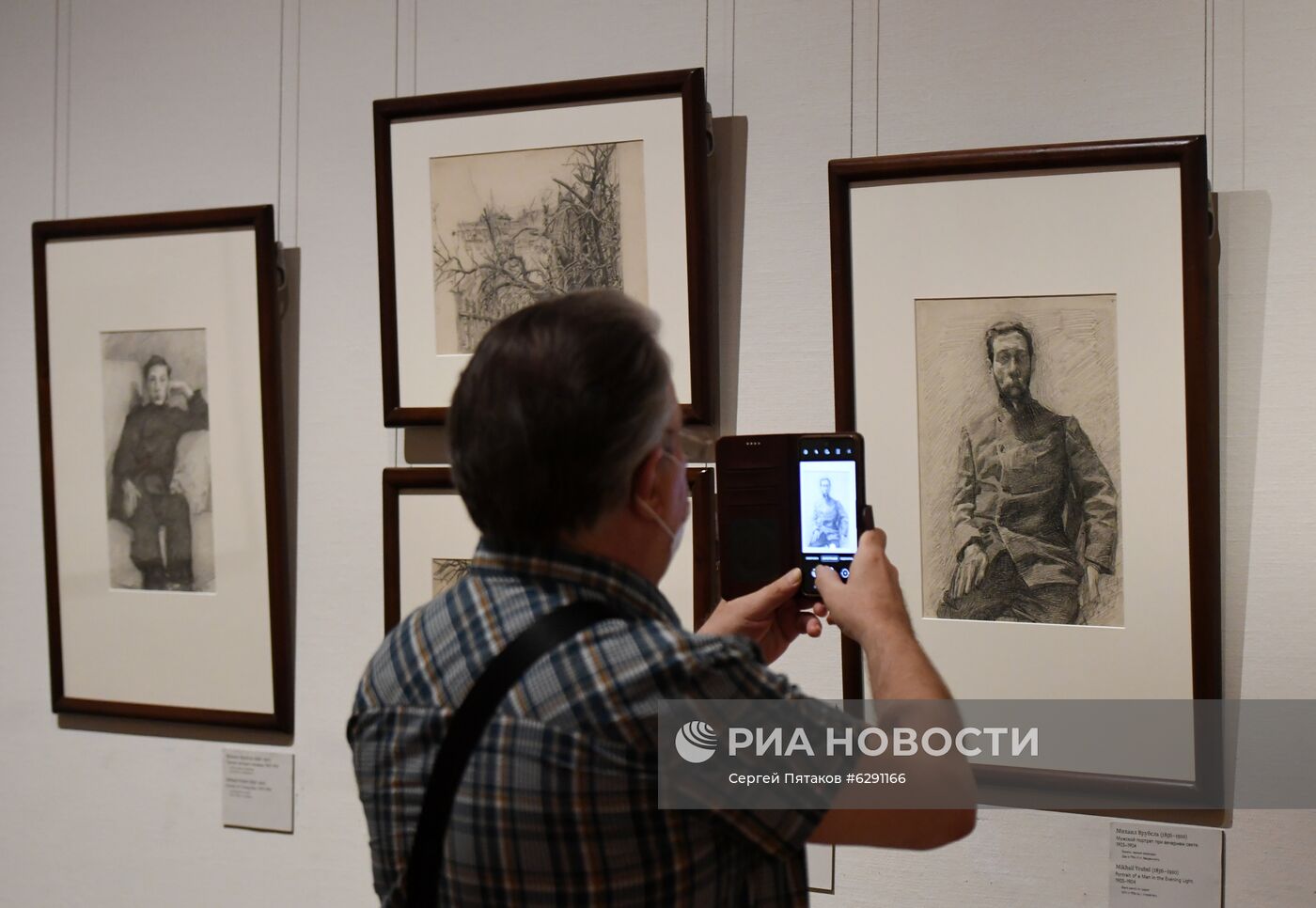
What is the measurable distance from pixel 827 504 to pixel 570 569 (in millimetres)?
493

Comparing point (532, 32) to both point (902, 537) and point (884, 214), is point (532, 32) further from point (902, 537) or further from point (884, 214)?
point (902, 537)

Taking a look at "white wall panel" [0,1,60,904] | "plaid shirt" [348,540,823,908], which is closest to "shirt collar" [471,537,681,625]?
"plaid shirt" [348,540,823,908]

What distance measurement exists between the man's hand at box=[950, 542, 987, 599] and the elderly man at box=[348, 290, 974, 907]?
0.61m

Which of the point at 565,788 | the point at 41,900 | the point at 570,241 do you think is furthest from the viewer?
the point at 41,900

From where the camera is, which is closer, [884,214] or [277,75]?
[884,214]

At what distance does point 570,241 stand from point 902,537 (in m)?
0.65

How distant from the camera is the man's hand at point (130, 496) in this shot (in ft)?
6.53

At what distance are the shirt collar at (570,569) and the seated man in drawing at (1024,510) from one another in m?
0.72

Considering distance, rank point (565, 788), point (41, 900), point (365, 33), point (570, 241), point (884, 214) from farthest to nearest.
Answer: point (41, 900) → point (365, 33) → point (570, 241) → point (884, 214) → point (565, 788)

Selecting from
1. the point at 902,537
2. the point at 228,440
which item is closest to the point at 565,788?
the point at 902,537

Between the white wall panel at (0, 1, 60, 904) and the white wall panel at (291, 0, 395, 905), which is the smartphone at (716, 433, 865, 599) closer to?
the white wall panel at (291, 0, 395, 905)

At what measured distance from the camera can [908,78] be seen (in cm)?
162

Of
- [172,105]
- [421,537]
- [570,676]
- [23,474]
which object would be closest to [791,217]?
[421,537]

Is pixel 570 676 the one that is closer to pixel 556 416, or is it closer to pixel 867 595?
pixel 556 416
